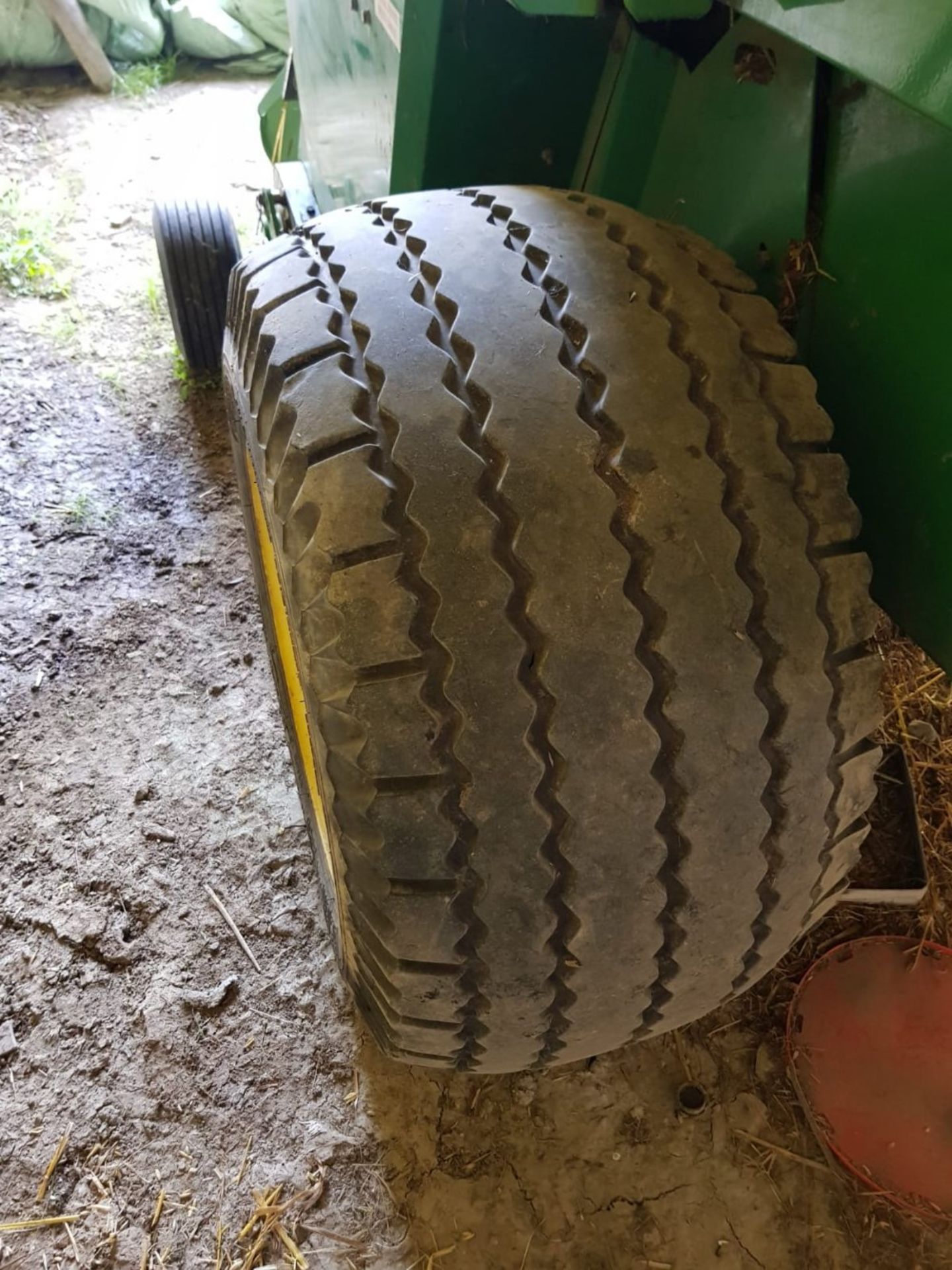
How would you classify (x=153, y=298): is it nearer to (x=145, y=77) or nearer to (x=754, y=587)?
(x=145, y=77)

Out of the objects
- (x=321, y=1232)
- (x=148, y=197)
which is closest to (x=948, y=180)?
(x=321, y=1232)

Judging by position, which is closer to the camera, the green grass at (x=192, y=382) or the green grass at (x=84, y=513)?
the green grass at (x=84, y=513)

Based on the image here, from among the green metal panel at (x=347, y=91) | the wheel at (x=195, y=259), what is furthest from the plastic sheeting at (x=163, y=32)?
the green metal panel at (x=347, y=91)

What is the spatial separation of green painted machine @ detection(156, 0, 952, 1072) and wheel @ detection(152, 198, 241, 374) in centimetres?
169

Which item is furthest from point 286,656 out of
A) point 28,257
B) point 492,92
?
point 28,257

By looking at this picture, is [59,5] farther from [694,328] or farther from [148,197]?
[694,328]

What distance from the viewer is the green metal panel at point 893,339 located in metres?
0.89

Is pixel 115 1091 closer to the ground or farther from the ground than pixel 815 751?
closer to the ground

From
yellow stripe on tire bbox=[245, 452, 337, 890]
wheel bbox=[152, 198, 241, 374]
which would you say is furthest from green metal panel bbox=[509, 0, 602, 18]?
wheel bbox=[152, 198, 241, 374]

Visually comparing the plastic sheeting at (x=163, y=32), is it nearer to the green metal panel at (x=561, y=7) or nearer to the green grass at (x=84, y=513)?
the green grass at (x=84, y=513)

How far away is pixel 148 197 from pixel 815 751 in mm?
3668

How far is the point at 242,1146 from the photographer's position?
1.57 meters

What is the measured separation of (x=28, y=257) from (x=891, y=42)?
3315mm

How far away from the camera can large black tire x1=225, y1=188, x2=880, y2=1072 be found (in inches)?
34.4
